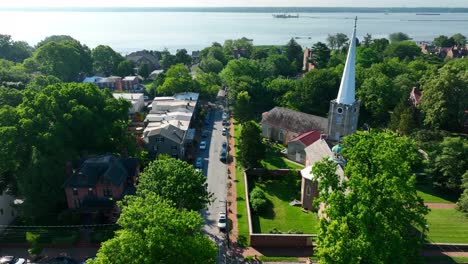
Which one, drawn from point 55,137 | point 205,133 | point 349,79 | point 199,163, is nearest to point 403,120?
point 349,79

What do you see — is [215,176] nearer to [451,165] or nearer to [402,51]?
[451,165]

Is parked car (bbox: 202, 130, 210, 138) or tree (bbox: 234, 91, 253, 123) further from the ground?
tree (bbox: 234, 91, 253, 123)

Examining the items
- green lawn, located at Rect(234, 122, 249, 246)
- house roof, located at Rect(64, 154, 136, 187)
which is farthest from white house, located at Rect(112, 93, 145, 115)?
green lawn, located at Rect(234, 122, 249, 246)

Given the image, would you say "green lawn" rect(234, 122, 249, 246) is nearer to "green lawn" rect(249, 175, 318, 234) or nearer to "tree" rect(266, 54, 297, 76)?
"green lawn" rect(249, 175, 318, 234)

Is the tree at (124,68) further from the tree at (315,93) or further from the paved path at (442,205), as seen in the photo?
the paved path at (442,205)

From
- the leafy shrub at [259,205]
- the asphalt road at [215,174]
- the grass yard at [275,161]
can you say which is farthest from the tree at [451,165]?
the asphalt road at [215,174]

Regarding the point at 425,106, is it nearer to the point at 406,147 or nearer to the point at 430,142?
the point at 430,142
